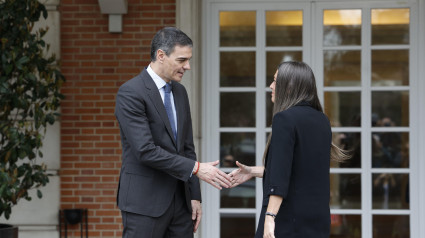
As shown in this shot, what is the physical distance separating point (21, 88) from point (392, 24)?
11.2 ft

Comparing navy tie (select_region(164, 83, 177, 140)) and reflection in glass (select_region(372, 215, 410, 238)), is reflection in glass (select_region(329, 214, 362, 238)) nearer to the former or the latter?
reflection in glass (select_region(372, 215, 410, 238))

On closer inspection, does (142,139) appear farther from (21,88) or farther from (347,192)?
(347,192)

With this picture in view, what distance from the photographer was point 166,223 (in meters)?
3.76

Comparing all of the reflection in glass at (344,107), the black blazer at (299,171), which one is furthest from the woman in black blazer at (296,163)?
the reflection in glass at (344,107)

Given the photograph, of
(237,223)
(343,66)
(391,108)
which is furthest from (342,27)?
(237,223)

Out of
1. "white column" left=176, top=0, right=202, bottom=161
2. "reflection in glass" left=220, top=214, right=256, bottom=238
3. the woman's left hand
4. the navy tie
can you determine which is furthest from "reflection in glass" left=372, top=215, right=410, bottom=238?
the woman's left hand

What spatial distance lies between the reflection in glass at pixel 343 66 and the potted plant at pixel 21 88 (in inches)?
98.8

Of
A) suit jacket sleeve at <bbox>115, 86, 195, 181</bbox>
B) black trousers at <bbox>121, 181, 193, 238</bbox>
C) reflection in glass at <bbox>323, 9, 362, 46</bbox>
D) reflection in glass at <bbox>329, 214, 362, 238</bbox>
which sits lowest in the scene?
reflection in glass at <bbox>329, 214, 362, 238</bbox>

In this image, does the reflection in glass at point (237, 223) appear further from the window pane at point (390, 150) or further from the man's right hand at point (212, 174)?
the man's right hand at point (212, 174)

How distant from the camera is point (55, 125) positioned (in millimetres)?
6113

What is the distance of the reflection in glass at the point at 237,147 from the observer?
21.2 ft

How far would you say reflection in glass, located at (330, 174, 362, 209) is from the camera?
640 centimetres

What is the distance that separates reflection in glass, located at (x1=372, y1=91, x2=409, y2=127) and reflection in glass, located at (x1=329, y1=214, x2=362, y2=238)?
93 cm

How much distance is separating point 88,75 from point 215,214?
1.79m
